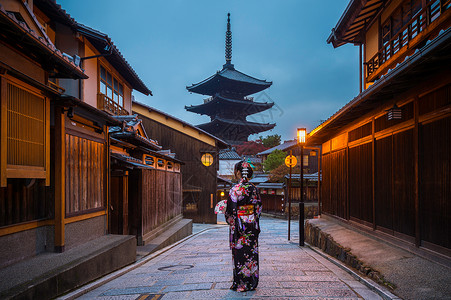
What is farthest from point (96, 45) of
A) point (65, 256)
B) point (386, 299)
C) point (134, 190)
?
point (386, 299)

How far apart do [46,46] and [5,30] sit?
62 cm

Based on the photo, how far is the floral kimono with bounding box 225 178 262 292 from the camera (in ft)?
17.1

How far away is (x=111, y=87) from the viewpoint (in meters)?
15.7

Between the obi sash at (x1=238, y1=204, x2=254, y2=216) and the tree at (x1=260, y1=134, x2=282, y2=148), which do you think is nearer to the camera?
the obi sash at (x1=238, y1=204, x2=254, y2=216)

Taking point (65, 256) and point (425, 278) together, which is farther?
point (65, 256)

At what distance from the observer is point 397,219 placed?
22.9 feet

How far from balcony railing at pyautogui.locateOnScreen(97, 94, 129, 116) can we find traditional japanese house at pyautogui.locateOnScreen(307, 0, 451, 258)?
9.23m

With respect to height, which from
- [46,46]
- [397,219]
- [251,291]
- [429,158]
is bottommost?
[251,291]

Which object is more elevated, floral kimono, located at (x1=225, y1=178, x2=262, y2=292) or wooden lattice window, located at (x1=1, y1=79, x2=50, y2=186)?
wooden lattice window, located at (x1=1, y1=79, x2=50, y2=186)

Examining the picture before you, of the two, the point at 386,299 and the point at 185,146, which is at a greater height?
the point at 185,146

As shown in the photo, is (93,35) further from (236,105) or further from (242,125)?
(242,125)

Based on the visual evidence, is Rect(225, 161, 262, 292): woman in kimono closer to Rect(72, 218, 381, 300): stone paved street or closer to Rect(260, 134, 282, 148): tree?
Rect(72, 218, 381, 300): stone paved street

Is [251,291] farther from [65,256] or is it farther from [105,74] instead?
[105,74]

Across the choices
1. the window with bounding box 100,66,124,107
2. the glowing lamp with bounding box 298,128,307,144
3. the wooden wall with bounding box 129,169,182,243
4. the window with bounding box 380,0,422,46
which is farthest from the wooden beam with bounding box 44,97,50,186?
the window with bounding box 380,0,422,46
